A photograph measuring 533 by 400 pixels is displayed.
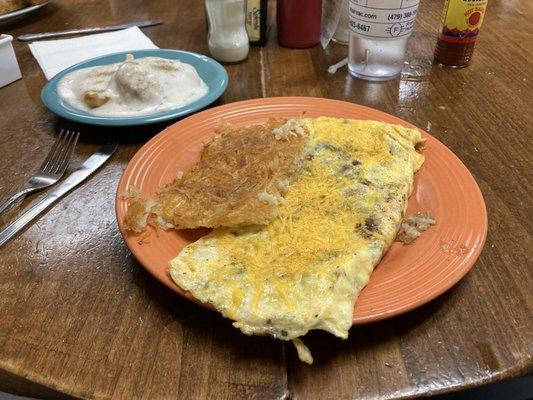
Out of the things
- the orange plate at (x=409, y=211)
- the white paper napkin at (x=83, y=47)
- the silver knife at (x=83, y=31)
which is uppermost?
the orange plate at (x=409, y=211)

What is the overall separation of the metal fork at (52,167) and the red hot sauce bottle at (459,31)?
109cm

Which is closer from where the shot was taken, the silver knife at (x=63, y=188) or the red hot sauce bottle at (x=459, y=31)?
the silver knife at (x=63, y=188)

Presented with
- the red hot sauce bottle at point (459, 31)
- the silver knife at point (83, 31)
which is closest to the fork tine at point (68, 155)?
the silver knife at point (83, 31)

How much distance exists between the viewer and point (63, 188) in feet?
2.99

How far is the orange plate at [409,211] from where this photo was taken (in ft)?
2.01

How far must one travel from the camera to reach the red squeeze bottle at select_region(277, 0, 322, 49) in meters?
1.51

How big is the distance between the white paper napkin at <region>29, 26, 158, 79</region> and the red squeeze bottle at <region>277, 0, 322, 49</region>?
46cm

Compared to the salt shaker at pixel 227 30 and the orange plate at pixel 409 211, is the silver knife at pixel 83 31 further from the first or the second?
the orange plate at pixel 409 211

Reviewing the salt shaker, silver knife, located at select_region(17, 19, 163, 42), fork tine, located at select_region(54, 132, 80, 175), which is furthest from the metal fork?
silver knife, located at select_region(17, 19, 163, 42)

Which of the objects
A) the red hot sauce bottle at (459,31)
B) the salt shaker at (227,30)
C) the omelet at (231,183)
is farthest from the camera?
the salt shaker at (227,30)

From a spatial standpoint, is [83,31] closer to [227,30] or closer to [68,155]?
[227,30]

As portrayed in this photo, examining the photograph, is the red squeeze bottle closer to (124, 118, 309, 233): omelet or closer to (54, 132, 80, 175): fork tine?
(124, 118, 309, 233): omelet

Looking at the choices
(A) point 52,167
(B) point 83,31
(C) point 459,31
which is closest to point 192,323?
(A) point 52,167

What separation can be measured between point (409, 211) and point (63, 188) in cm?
68
